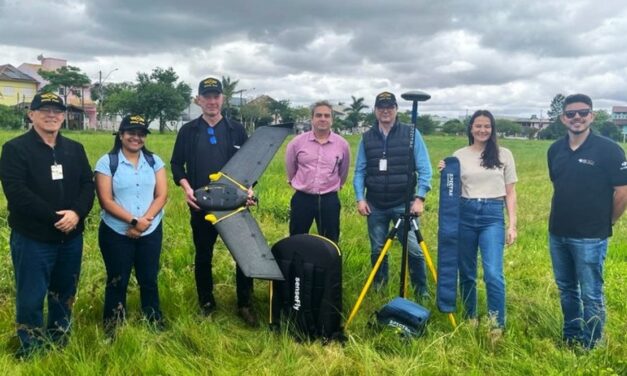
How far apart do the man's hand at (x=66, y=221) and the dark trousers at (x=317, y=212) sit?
1.91 metres

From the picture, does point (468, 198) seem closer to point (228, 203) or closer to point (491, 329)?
point (491, 329)

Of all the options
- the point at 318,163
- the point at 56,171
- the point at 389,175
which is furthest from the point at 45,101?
the point at 389,175

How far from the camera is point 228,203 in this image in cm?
385

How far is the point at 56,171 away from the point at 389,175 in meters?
2.67

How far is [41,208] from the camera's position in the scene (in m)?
3.09

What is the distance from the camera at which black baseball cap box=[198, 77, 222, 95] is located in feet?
13.1

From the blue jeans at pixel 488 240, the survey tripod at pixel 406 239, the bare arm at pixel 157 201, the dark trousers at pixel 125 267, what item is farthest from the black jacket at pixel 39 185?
the blue jeans at pixel 488 240

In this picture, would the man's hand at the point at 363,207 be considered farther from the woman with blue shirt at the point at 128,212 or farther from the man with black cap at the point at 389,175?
the woman with blue shirt at the point at 128,212

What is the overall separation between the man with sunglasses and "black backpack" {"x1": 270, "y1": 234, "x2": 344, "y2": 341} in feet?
5.64

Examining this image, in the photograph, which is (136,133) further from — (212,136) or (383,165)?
(383,165)

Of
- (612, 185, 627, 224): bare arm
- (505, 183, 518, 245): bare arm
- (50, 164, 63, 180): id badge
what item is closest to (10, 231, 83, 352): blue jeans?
(50, 164, 63, 180): id badge

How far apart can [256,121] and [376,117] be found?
62.5 meters

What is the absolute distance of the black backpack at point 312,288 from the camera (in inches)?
145

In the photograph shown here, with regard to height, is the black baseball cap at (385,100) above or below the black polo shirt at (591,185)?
above
